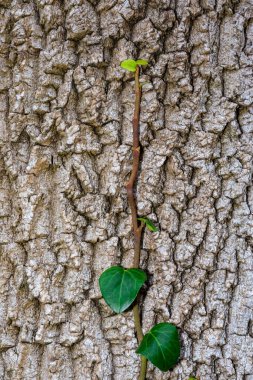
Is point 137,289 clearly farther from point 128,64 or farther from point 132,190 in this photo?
point 128,64

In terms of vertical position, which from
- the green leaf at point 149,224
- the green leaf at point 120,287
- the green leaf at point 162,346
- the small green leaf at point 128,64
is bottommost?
the green leaf at point 162,346

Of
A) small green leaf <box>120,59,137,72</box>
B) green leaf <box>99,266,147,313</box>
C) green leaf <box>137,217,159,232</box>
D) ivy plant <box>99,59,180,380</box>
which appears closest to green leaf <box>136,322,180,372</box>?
ivy plant <box>99,59,180,380</box>

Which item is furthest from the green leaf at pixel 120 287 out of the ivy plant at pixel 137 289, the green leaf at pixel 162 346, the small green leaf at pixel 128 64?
the small green leaf at pixel 128 64

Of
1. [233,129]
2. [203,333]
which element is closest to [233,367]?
[203,333]

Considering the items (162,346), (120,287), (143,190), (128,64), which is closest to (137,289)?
(120,287)

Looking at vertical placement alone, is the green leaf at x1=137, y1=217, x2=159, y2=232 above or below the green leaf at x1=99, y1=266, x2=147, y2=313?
above

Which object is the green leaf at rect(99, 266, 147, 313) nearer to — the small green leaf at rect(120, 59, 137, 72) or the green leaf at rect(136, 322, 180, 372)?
the green leaf at rect(136, 322, 180, 372)

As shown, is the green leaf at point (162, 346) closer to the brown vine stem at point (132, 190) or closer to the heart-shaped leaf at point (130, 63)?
the brown vine stem at point (132, 190)
